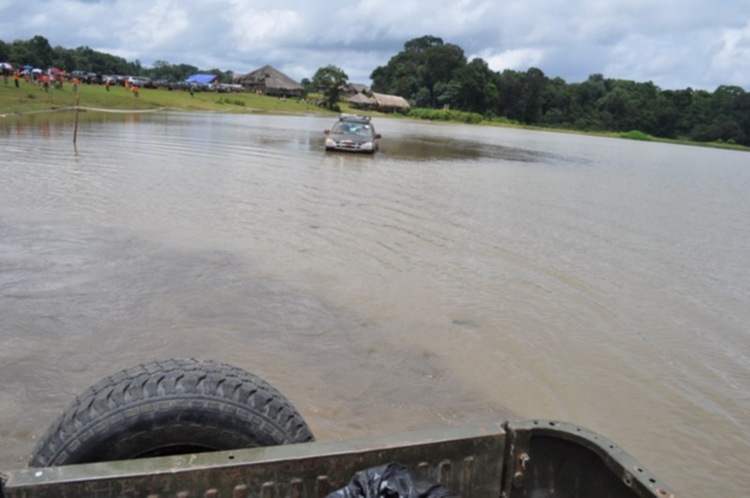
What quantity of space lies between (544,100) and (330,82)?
62.3 metres

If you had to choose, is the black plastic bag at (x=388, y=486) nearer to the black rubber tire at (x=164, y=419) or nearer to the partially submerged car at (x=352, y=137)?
the black rubber tire at (x=164, y=419)

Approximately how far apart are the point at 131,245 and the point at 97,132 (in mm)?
18523

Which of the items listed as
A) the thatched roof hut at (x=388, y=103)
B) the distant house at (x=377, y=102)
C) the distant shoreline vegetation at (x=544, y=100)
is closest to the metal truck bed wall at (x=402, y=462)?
the distant shoreline vegetation at (x=544, y=100)

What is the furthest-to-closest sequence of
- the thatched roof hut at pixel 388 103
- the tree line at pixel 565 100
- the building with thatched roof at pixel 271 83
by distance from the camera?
1. the tree line at pixel 565 100
2. the thatched roof hut at pixel 388 103
3. the building with thatched roof at pixel 271 83

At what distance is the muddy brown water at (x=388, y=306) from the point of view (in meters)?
4.70

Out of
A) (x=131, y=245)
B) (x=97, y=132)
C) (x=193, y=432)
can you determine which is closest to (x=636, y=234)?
(x=131, y=245)

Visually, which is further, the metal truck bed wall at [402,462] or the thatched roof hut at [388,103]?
the thatched roof hut at [388,103]

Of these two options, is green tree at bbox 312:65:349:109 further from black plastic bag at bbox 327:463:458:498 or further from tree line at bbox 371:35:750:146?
black plastic bag at bbox 327:463:458:498

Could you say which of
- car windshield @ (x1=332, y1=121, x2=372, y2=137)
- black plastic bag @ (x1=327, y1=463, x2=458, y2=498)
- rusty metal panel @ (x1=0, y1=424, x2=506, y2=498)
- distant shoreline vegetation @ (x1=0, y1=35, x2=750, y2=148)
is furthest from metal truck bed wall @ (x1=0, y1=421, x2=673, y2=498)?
distant shoreline vegetation @ (x1=0, y1=35, x2=750, y2=148)

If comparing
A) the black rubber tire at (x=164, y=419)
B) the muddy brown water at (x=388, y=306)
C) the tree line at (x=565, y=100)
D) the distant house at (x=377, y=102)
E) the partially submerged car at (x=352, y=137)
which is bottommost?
the muddy brown water at (x=388, y=306)

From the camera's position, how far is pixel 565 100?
436 feet

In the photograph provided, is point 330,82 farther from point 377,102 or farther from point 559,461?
point 559,461

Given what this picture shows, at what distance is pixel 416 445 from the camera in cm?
225

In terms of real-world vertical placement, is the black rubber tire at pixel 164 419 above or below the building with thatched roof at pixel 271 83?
below
